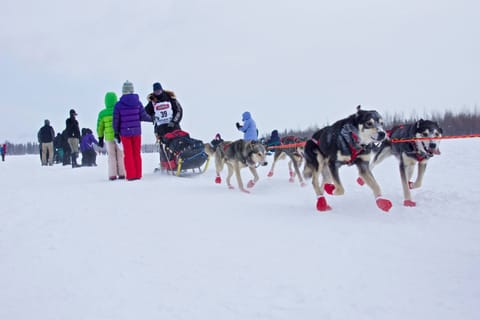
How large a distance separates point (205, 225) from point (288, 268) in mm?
1196

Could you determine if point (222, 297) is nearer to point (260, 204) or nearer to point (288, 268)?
point (288, 268)

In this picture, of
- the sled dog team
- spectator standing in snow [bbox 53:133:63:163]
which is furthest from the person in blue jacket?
spectator standing in snow [bbox 53:133:63:163]

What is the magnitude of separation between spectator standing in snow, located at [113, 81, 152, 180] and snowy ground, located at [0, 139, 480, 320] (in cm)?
273

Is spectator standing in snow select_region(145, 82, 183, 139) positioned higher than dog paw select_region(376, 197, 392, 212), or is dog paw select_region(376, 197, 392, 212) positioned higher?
spectator standing in snow select_region(145, 82, 183, 139)

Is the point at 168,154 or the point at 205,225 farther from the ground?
the point at 168,154

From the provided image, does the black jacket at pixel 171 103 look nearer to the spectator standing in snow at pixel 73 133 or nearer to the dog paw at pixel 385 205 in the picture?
the dog paw at pixel 385 205

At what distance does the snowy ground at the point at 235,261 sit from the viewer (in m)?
1.70

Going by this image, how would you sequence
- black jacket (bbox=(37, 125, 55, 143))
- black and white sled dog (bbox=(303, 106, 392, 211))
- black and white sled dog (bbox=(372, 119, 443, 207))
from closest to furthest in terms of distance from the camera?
black and white sled dog (bbox=(303, 106, 392, 211)) < black and white sled dog (bbox=(372, 119, 443, 207)) < black jacket (bbox=(37, 125, 55, 143))

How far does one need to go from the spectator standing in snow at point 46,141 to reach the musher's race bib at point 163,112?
29.6ft

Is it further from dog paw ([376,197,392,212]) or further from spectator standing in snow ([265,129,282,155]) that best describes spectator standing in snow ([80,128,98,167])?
dog paw ([376,197,392,212])

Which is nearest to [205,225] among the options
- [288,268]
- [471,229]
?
[288,268]

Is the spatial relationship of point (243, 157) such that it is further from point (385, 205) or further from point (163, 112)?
point (385, 205)

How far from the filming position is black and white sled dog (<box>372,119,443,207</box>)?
15.1 ft

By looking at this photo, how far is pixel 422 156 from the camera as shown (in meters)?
4.84
